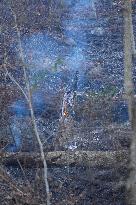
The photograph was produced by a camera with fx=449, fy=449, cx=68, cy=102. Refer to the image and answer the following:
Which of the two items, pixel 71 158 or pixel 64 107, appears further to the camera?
pixel 64 107

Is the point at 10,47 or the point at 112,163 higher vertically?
the point at 10,47

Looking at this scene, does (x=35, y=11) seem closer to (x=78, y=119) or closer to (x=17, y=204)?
(x=78, y=119)

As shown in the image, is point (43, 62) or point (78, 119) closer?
point (78, 119)

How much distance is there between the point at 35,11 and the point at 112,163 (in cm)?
1027

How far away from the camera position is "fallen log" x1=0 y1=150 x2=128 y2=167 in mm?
8500

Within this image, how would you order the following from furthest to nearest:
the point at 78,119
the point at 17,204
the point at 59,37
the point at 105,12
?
the point at 105,12
the point at 59,37
the point at 78,119
the point at 17,204

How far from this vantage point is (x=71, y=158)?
855 cm

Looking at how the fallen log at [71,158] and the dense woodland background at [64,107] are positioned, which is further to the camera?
the fallen log at [71,158]

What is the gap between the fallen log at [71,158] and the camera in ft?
27.9

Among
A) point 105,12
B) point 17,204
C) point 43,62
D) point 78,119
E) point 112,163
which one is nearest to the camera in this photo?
point 17,204

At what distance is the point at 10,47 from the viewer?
14.7 metres

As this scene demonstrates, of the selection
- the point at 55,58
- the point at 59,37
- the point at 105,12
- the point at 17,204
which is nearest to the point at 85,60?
the point at 55,58

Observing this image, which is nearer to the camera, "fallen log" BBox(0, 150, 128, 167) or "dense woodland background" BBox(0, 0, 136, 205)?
"dense woodland background" BBox(0, 0, 136, 205)

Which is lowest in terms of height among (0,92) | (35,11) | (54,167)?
(54,167)
